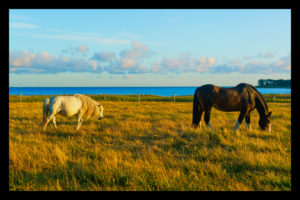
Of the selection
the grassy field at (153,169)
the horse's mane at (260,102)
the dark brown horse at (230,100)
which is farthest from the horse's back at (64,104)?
the horse's mane at (260,102)

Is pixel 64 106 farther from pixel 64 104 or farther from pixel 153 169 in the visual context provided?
pixel 153 169

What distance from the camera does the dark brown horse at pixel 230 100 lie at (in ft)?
25.2

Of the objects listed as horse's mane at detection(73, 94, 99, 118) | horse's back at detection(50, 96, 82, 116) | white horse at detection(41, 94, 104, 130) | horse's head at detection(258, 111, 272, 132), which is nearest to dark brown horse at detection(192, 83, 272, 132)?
horse's head at detection(258, 111, 272, 132)

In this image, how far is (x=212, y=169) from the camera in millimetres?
3932

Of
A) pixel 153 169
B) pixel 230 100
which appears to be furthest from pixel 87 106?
pixel 230 100

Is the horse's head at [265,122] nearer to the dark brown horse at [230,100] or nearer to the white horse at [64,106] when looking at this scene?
the dark brown horse at [230,100]

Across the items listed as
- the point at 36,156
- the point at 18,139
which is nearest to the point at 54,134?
the point at 18,139

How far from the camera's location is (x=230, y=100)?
25.2 ft

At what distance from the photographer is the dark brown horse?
25.2ft

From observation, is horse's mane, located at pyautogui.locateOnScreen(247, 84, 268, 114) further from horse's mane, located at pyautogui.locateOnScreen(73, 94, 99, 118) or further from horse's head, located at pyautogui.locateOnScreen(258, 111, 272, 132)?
horse's mane, located at pyautogui.locateOnScreen(73, 94, 99, 118)

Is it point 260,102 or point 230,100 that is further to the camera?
point 260,102
